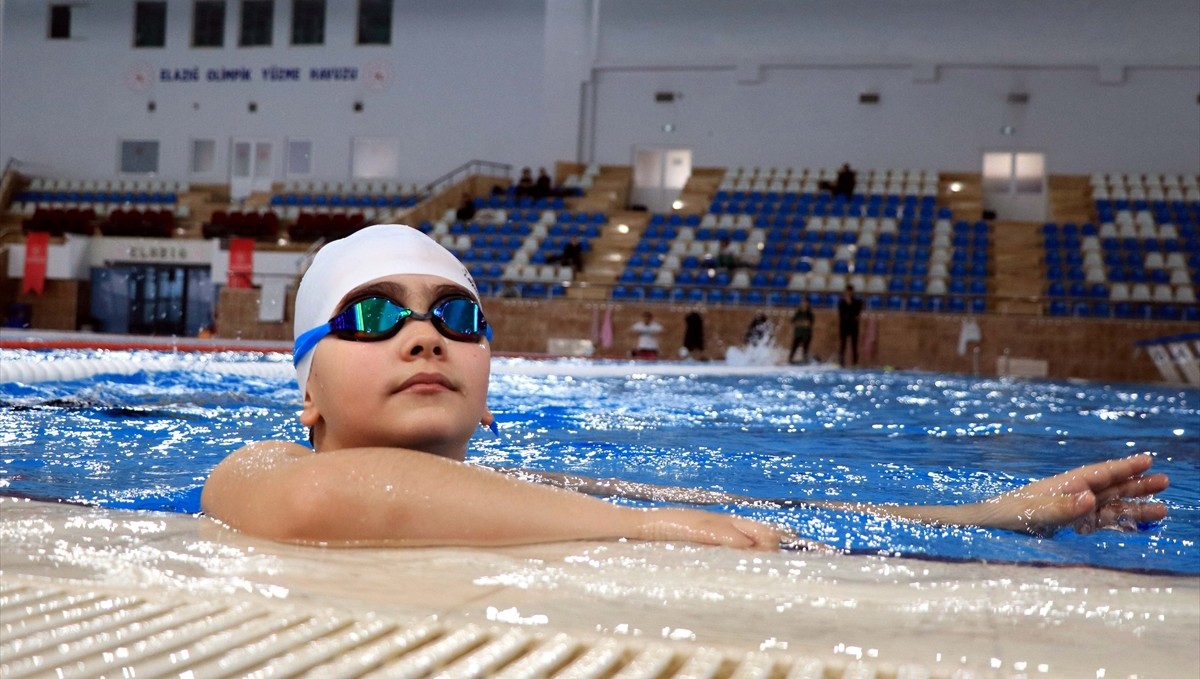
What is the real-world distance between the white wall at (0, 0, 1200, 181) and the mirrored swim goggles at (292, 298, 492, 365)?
69.2ft

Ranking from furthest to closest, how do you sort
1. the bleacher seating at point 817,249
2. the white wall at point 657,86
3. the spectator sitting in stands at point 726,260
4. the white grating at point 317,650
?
the white wall at point 657,86 → the spectator sitting in stands at point 726,260 → the bleacher seating at point 817,249 → the white grating at point 317,650

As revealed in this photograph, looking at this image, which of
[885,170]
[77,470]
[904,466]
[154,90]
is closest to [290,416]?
[77,470]

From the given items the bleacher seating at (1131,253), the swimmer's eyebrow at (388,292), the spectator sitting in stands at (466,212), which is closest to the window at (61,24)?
the spectator sitting in stands at (466,212)

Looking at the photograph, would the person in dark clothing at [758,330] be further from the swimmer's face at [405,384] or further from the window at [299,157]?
the swimmer's face at [405,384]

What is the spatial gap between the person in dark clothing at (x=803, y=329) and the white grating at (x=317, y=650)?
51.1 ft

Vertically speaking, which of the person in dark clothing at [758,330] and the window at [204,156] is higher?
the window at [204,156]

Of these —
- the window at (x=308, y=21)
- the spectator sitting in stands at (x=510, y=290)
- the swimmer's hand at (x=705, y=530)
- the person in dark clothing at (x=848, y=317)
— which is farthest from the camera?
the window at (x=308, y=21)

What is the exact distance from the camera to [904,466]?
4324 millimetres

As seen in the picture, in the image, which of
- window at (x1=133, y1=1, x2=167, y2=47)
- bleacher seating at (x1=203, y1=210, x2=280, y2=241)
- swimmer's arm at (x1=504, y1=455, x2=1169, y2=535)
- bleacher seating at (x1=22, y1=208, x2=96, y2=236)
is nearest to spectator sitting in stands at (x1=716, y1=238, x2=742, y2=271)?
bleacher seating at (x1=203, y1=210, x2=280, y2=241)

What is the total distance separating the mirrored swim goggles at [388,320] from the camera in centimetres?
199

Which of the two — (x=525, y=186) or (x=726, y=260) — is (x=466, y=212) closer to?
(x=525, y=186)

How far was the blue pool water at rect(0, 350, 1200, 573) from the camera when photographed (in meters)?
2.58

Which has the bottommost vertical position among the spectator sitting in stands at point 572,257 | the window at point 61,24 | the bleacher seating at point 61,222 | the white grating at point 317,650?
the white grating at point 317,650

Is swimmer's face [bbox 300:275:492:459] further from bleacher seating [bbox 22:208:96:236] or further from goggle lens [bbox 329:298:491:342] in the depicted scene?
bleacher seating [bbox 22:208:96:236]
